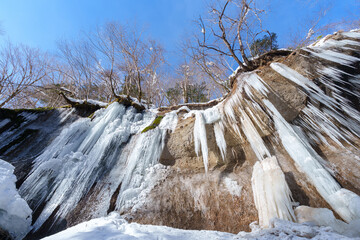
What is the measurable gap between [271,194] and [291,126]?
1877mm

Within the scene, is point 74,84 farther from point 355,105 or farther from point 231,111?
point 355,105

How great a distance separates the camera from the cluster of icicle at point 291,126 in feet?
7.95

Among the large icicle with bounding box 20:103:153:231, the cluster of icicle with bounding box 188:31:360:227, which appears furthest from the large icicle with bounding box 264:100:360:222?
the large icicle with bounding box 20:103:153:231


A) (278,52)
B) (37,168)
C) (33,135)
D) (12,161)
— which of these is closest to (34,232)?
(37,168)

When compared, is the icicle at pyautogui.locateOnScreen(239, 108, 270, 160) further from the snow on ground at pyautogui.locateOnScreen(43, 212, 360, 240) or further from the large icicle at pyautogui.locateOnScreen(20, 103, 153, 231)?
the large icicle at pyautogui.locateOnScreen(20, 103, 153, 231)

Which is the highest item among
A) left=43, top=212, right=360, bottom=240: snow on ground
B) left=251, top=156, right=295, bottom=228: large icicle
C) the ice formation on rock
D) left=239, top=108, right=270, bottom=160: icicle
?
left=239, top=108, right=270, bottom=160: icicle

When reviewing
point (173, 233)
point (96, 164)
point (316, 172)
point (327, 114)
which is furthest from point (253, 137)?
point (96, 164)

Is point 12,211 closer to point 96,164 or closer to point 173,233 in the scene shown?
point 96,164

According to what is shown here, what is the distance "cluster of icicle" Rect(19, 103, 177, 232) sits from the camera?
3.29m

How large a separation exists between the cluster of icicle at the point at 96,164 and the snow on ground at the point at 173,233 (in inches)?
47.6

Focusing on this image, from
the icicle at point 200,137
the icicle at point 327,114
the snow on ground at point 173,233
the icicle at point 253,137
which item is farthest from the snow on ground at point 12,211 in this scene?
the icicle at point 327,114

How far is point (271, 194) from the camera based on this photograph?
2447 mm

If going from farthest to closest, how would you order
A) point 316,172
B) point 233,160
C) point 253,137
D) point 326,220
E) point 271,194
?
1. point 233,160
2. point 253,137
3. point 316,172
4. point 271,194
5. point 326,220

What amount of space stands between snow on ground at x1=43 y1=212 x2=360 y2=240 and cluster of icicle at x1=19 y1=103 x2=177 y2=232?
1.21m
